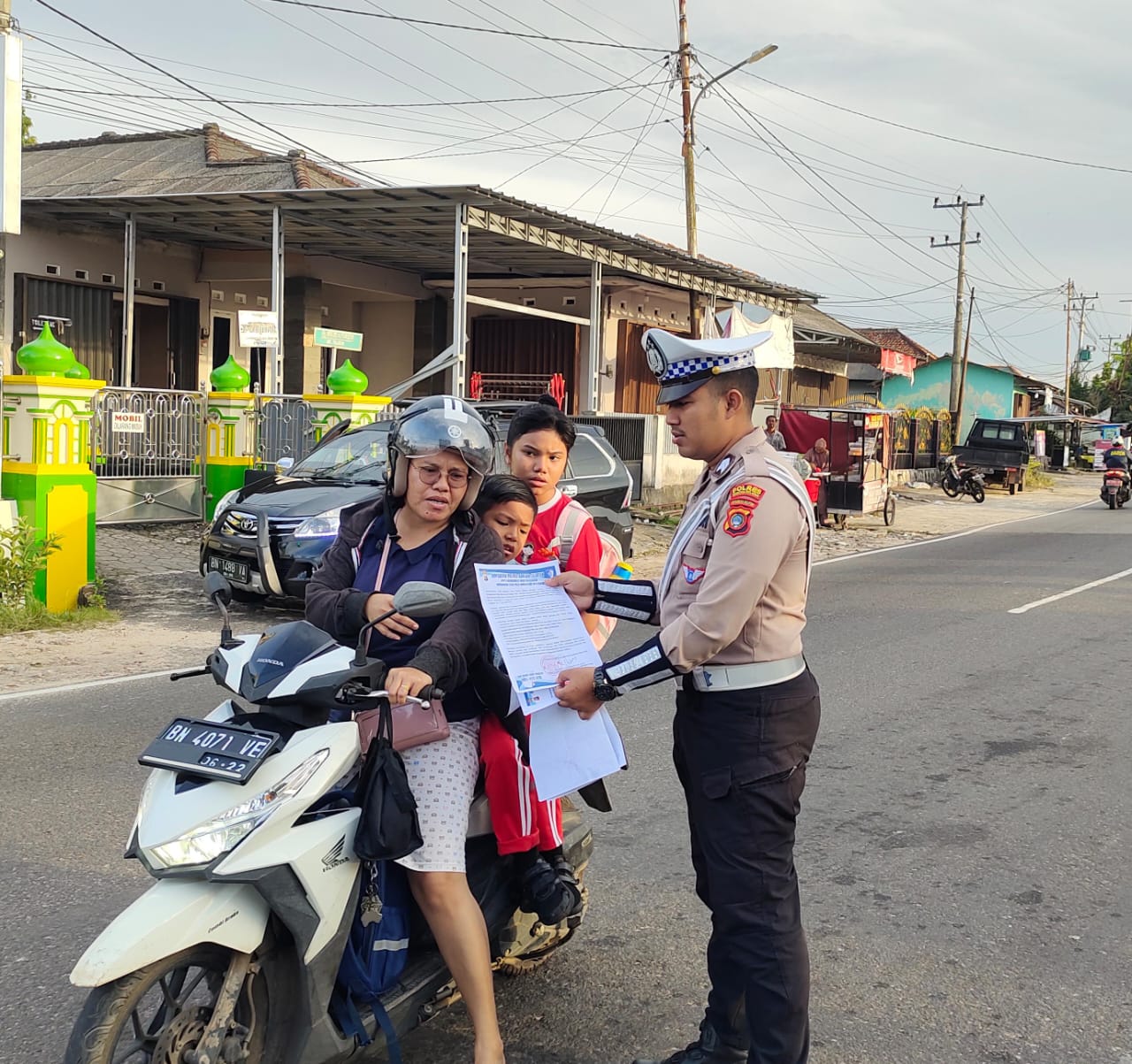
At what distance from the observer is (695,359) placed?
2.95 metres

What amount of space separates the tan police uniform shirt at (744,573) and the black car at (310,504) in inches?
248

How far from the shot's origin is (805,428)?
2411cm

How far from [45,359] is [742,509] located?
9.01 m

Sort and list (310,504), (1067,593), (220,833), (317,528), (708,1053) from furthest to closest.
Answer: (1067,593) → (310,504) → (317,528) → (708,1053) → (220,833)

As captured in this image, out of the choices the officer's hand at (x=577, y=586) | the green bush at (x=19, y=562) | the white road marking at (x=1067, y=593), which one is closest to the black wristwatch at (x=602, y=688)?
the officer's hand at (x=577, y=586)

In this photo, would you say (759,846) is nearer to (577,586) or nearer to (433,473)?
(577,586)

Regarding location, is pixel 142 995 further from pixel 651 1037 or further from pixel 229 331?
pixel 229 331

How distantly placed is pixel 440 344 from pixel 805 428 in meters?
7.65

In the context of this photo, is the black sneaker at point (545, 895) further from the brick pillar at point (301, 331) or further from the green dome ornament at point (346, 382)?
the brick pillar at point (301, 331)

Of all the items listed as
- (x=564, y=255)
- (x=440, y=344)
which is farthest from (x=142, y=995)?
(x=440, y=344)

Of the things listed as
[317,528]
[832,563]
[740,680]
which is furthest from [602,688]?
[832,563]

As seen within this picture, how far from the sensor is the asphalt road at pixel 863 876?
11.4 feet

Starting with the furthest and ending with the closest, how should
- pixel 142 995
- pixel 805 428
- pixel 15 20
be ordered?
pixel 805 428, pixel 15 20, pixel 142 995

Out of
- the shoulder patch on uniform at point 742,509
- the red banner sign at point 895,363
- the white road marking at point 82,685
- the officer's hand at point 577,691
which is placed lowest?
the white road marking at point 82,685
